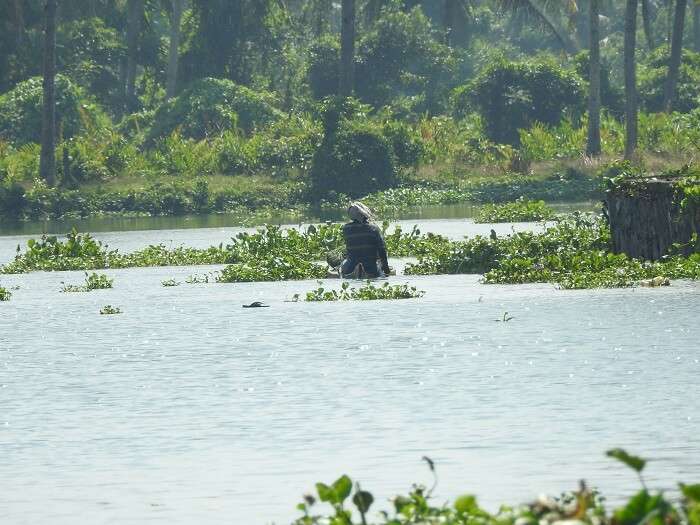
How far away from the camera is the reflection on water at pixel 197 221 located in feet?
140

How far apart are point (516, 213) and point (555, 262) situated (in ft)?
43.5

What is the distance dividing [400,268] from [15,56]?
1501 inches

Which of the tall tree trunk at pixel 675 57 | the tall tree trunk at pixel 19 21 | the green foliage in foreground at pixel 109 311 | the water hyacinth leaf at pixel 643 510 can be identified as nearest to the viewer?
the water hyacinth leaf at pixel 643 510

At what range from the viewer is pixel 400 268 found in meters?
26.8

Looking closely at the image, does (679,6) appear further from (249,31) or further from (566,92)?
(249,31)

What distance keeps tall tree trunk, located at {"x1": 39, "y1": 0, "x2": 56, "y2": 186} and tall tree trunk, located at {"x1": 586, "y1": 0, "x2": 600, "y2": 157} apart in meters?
15.5

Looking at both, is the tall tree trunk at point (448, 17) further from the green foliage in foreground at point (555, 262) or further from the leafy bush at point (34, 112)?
the green foliage in foreground at point (555, 262)

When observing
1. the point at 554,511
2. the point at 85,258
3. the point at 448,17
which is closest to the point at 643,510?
the point at 554,511

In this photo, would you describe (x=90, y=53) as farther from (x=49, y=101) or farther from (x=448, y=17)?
(x=49, y=101)

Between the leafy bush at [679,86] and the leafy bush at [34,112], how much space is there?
1988cm

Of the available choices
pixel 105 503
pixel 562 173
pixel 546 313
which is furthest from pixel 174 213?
pixel 105 503

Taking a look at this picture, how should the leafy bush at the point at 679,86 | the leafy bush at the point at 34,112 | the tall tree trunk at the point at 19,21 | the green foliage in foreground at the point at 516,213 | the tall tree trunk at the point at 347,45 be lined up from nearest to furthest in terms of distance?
1. the green foliage in foreground at the point at 516,213
2. the tall tree trunk at the point at 347,45
3. the leafy bush at the point at 34,112
4. the tall tree trunk at the point at 19,21
5. the leafy bush at the point at 679,86

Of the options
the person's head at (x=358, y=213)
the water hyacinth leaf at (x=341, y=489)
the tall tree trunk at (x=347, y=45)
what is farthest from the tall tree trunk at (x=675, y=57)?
the water hyacinth leaf at (x=341, y=489)

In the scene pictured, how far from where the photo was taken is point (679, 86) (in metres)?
61.9
